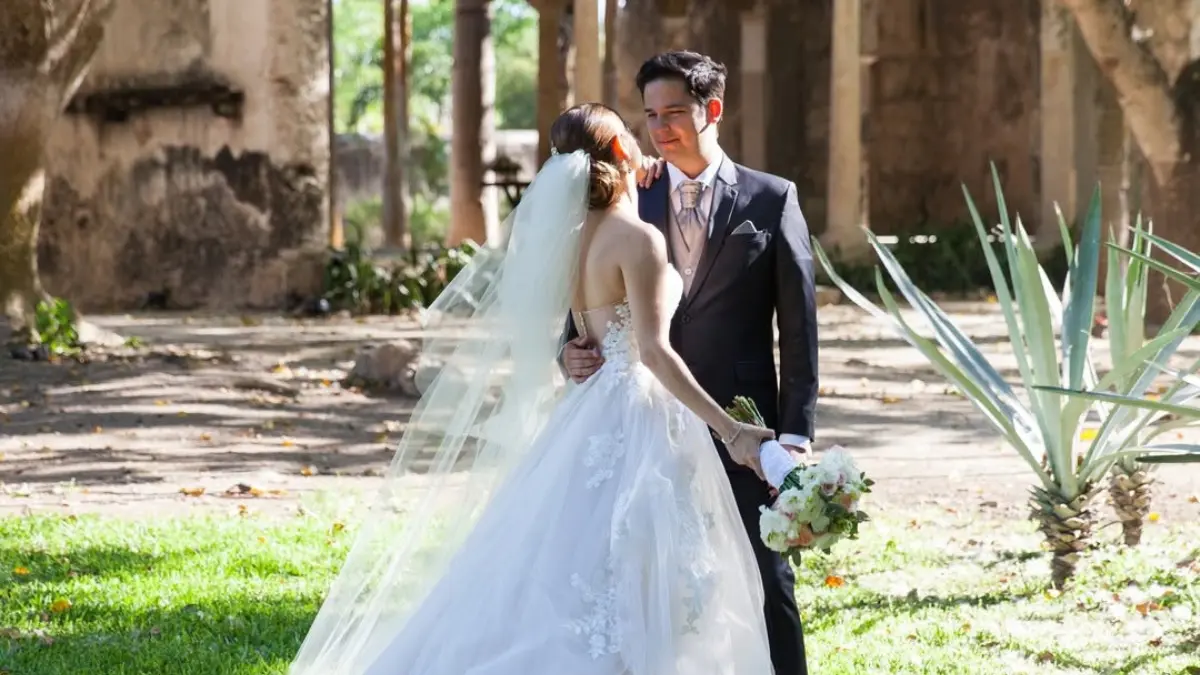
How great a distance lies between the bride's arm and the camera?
3.68 meters

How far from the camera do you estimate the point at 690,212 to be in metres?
3.96

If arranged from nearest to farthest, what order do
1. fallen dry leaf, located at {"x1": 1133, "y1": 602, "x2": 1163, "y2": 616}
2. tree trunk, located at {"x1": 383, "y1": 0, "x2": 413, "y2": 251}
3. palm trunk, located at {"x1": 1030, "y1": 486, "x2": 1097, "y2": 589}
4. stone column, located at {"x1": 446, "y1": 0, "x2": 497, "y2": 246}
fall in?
fallen dry leaf, located at {"x1": 1133, "y1": 602, "x2": 1163, "y2": 616}
palm trunk, located at {"x1": 1030, "y1": 486, "x2": 1097, "y2": 589}
stone column, located at {"x1": 446, "y1": 0, "x2": 497, "y2": 246}
tree trunk, located at {"x1": 383, "y1": 0, "x2": 413, "y2": 251}

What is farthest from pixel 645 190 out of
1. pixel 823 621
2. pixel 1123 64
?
pixel 1123 64

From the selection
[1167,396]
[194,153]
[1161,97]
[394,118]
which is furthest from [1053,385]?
[394,118]

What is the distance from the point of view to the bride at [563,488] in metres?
3.67

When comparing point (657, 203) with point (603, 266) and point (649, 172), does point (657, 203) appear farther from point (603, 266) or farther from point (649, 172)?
point (603, 266)

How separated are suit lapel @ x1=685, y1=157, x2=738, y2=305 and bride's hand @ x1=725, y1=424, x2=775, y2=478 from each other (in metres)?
0.39

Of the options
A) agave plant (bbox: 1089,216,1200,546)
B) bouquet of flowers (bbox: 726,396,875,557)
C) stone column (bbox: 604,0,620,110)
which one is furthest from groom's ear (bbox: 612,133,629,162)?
stone column (bbox: 604,0,620,110)

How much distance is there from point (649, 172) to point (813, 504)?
36.7 inches

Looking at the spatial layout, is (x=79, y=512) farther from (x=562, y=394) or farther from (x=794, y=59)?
(x=794, y=59)

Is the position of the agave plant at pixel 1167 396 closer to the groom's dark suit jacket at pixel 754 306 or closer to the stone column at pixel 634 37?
the groom's dark suit jacket at pixel 754 306

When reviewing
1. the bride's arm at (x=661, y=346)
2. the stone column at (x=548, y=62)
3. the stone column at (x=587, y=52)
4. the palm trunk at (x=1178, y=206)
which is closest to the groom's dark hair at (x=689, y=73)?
the bride's arm at (x=661, y=346)

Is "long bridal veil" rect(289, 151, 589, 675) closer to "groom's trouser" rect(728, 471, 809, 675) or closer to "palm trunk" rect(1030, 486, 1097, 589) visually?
"groom's trouser" rect(728, 471, 809, 675)

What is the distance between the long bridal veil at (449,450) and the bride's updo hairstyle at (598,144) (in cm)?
25
